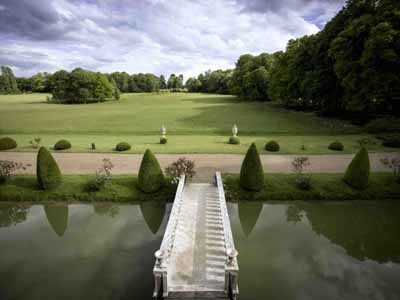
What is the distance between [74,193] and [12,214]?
2673 millimetres

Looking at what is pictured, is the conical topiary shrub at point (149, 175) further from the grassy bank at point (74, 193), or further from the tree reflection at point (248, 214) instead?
the tree reflection at point (248, 214)

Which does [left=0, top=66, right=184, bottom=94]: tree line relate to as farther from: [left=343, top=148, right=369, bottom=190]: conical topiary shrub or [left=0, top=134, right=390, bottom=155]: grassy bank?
[left=343, top=148, right=369, bottom=190]: conical topiary shrub

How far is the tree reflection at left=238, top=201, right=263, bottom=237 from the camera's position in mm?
10805

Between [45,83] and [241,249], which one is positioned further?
[45,83]

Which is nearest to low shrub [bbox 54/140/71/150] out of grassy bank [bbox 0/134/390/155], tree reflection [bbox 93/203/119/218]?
grassy bank [bbox 0/134/390/155]

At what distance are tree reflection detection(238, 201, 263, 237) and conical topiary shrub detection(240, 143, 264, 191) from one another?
0.86 m

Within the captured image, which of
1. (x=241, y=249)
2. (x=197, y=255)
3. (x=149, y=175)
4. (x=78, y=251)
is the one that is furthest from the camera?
(x=149, y=175)

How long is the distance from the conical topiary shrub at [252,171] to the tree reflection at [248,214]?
0.86 m

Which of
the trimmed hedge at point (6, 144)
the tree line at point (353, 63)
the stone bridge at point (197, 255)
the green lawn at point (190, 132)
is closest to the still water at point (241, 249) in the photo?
the stone bridge at point (197, 255)

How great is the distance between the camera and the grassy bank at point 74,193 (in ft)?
41.8

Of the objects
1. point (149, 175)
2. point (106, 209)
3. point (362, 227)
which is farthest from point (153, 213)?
point (362, 227)

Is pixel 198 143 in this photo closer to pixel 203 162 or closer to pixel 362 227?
pixel 203 162

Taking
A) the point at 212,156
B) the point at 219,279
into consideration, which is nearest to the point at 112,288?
the point at 219,279

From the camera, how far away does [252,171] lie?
1284cm
